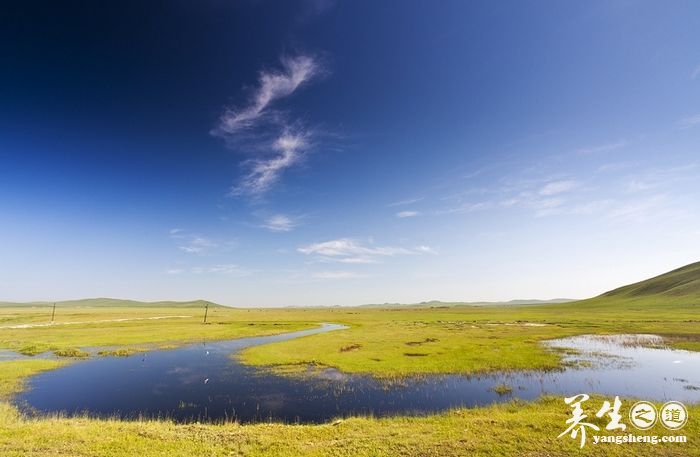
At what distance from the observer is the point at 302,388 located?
117 ft

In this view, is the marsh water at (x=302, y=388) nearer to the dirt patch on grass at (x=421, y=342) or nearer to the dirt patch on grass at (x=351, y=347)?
the dirt patch on grass at (x=351, y=347)

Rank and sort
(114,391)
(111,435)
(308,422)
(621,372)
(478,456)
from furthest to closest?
(621,372) < (114,391) < (308,422) < (111,435) < (478,456)

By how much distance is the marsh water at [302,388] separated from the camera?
29.2 meters

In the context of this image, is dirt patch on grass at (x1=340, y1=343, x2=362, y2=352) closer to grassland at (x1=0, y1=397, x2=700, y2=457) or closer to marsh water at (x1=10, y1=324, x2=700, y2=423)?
marsh water at (x1=10, y1=324, x2=700, y2=423)

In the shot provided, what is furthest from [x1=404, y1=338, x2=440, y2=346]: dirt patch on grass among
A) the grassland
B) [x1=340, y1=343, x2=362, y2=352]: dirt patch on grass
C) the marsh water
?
the grassland

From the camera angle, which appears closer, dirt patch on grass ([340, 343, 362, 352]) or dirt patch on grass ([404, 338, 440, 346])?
dirt patch on grass ([340, 343, 362, 352])

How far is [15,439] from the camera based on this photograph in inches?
755

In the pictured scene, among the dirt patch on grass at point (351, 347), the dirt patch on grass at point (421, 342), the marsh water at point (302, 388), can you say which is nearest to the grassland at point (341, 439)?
the marsh water at point (302, 388)

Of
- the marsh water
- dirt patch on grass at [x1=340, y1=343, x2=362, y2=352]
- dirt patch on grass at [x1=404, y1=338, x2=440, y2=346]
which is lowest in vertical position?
the marsh water

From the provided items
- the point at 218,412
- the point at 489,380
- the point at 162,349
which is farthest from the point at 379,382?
the point at 162,349

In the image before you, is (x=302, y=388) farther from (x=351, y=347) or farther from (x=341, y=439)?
(x=351, y=347)

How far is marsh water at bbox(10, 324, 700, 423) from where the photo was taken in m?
29.2

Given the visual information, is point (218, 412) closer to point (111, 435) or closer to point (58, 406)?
point (111, 435)

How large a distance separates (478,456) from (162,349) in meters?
62.4
